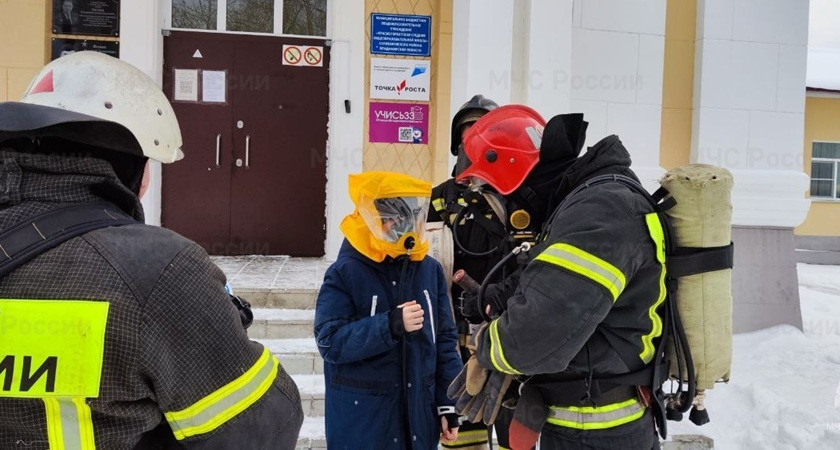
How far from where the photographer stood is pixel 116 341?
2.94ft

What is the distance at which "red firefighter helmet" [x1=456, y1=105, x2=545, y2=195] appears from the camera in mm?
1980

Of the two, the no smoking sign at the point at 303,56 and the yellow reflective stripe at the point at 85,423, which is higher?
the no smoking sign at the point at 303,56

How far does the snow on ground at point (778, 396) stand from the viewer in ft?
11.3

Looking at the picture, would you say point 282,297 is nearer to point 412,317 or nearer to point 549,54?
point 412,317

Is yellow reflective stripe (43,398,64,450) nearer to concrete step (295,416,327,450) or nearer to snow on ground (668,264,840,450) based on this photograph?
concrete step (295,416,327,450)

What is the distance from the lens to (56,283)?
2.90 ft

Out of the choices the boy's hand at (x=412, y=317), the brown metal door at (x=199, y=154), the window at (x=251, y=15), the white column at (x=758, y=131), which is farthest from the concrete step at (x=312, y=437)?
the window at (x=251, y=15)

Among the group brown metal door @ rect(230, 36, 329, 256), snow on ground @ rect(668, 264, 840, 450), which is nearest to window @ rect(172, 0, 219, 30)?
brown metal door @ rect(230, 36, 329, 256)

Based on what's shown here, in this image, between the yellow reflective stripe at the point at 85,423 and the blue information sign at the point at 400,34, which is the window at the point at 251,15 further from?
the yellow reflective stripe at the point at 85,423

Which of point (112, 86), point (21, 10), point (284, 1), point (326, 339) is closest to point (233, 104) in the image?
point (284, 1)

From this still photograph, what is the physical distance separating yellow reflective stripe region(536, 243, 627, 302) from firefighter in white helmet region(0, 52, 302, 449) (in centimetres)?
79

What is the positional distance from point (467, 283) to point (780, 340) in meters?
4.22

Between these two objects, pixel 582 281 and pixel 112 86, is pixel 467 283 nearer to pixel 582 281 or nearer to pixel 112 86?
pixel 582 281

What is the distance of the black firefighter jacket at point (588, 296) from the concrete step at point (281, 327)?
2725 mm
